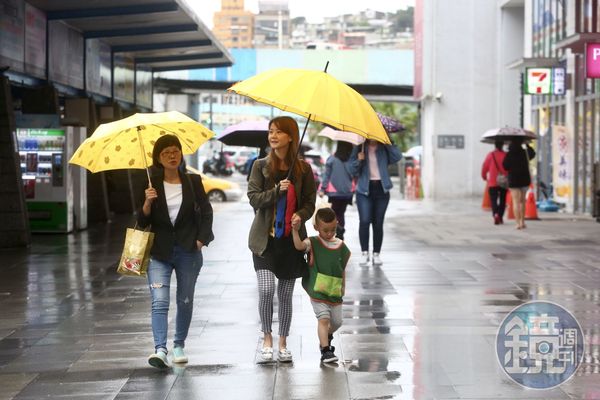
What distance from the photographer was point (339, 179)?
14.1m

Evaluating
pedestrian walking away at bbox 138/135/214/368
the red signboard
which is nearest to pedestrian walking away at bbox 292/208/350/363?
pedestrian walking away at bbox 138/135/214/368

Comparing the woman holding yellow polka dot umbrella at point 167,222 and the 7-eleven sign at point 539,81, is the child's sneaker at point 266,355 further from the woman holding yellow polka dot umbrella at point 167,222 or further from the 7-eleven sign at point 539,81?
the 7-eleven sign at point 539,81

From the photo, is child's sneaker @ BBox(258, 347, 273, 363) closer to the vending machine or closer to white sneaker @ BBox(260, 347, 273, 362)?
white sneaker @ BBox(260, 347, 273, 362)

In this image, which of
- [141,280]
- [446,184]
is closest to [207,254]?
[141,280]

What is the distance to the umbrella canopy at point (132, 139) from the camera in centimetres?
775

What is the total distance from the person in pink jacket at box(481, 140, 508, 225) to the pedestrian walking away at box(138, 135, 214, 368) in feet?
45.4

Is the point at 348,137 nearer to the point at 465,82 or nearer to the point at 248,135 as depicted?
the point at 248,135

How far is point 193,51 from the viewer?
30281 millimetres

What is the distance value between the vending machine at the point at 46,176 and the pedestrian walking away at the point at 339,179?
668cm

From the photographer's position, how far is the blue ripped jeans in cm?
757

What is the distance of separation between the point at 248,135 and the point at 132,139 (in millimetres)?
6028

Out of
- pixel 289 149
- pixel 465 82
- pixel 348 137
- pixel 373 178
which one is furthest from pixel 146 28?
pixel 289 149

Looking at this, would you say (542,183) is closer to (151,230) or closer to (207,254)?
(207,254)

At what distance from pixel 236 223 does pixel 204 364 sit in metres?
15.5
